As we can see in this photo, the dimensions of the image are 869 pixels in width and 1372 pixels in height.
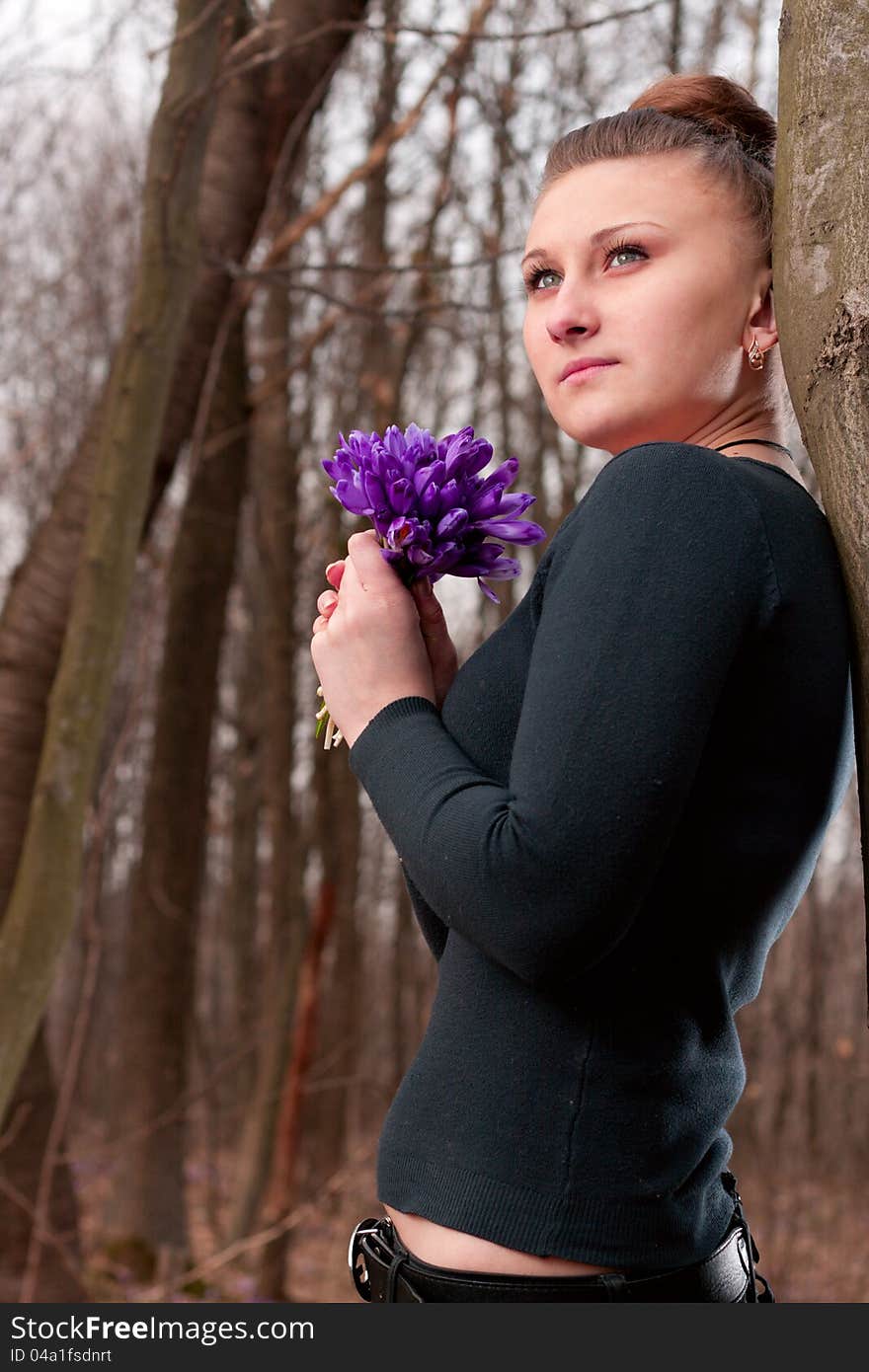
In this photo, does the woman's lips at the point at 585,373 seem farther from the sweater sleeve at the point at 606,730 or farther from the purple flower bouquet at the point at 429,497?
the sweater sleeve at the point at 606,730

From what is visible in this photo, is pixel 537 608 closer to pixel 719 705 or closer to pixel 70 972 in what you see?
pixel 719 705

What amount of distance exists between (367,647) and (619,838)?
0.35 m

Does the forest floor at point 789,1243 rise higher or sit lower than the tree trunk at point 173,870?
lower

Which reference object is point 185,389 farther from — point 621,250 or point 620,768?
point 620,768

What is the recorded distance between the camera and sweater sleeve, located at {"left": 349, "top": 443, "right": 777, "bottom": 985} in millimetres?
1029

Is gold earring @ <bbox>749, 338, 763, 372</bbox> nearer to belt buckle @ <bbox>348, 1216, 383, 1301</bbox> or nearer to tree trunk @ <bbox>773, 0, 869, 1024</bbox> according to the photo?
tree trunk @ <bbox>773, 0, 869, 1024</bbox>

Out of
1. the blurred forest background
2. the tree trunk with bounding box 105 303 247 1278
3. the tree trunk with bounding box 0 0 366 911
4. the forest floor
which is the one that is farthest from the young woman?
the forest floor

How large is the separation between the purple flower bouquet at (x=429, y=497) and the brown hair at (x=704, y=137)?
0.31 metres

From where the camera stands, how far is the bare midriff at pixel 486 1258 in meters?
1.12

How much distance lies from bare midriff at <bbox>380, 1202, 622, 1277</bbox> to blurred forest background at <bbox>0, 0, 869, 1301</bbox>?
1.52 metres

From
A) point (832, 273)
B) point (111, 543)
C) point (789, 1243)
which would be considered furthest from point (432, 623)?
point (789, 1243)

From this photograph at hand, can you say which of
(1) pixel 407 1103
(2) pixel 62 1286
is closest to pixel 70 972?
(2) pixel 62 1286

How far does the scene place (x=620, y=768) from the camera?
1024mm

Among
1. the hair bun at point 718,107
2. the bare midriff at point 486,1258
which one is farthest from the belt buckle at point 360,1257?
the hair bun at point 718,107
